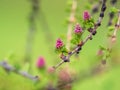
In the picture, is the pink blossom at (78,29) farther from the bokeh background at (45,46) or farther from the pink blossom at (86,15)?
the bokeh background at (45,46)

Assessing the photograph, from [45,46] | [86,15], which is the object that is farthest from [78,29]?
[45,46]

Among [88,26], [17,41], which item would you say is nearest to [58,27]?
[17,41]

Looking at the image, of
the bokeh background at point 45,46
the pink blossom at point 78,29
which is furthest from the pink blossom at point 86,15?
the bokeh background at point 45,46

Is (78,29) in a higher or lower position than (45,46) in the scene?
lower

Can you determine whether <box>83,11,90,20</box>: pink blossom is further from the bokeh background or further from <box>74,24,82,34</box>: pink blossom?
the bokeh background

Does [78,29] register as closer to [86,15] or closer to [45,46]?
[86,15]

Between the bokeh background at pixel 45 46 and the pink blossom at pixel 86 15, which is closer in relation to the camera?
the pink blossom at pixel 86 15

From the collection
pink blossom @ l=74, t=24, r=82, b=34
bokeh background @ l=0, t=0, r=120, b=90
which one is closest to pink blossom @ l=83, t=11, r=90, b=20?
pink blossom @ l=74, t=24, r=82, b=34

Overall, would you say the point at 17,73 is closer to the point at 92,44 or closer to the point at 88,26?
the point at 88,26
